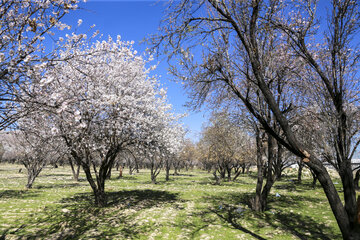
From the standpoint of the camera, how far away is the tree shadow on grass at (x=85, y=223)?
366 inches

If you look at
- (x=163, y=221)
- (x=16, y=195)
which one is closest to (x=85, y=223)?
(x=163, y=221)

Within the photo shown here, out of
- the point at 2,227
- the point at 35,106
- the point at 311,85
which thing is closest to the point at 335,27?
the point at 311,85

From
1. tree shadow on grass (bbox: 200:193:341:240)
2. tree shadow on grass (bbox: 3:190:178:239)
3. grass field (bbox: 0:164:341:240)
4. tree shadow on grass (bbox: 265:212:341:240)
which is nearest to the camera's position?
tree shadow on grass (bbox: 3:190:178:239)

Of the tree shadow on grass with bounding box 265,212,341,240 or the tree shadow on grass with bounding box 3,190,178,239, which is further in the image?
the tree shadow on grass with bounding box 265,212,341,240

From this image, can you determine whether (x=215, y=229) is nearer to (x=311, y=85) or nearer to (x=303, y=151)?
(x=303, y=151)

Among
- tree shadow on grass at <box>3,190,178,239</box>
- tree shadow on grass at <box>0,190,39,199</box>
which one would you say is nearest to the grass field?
tree shadow on grass at <box>3,190,178,239</box>

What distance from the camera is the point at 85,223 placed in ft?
36.2

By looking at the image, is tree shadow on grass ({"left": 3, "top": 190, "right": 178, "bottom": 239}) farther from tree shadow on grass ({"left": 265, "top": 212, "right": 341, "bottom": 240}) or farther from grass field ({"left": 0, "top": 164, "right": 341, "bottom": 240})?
tree shadow on grass ({"left": 265, "top": 212, "right": 341, "bottom": 240})

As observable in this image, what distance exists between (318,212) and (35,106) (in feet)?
53.6

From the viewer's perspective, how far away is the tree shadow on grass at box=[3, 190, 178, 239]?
30.5ft

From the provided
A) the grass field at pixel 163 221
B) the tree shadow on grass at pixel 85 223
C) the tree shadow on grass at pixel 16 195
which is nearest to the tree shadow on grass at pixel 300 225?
the grass field at pixel 163 221

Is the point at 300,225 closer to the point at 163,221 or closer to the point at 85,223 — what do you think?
the point at 163,221

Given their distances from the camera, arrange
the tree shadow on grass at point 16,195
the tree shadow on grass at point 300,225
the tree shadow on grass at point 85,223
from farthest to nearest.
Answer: the tree shadow on grass at point 16,195, the tree shadow on grass at point 300,225, the tree shadow on grass at point 85,223

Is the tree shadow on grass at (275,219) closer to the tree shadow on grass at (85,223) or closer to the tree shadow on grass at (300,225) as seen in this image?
the tree shadow on grass at (300,225)
